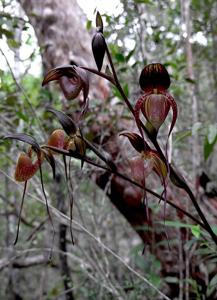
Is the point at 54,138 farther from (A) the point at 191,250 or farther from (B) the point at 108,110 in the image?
(B) the point at 108,110

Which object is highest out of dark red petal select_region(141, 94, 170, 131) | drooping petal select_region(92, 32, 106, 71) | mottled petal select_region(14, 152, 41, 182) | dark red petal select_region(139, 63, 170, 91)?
drooping petal select_region(92, 32, 106, 71)

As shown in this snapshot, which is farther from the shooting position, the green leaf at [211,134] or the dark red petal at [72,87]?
the green leaf at [211,134]

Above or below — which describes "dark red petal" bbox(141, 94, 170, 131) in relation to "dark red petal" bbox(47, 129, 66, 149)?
above

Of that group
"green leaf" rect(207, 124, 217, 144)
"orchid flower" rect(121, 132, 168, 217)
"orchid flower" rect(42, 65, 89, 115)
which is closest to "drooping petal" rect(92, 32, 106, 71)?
"orchid flower" rect(42, 65, 89, 115)

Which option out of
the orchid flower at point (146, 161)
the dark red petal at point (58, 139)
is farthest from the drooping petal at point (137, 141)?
the dark red petal at point (58, 139)

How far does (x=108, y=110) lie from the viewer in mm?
1722

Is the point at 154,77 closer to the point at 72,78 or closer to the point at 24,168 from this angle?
the point at 72,78

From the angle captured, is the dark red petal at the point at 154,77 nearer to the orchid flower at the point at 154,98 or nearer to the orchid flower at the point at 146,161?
the orchid flower at the point at 154,98

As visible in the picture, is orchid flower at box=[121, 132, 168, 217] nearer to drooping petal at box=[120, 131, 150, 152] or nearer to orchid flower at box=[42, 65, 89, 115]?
drooping petal at box=[120, 131, 150, 152]

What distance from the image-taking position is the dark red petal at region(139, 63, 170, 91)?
22.5 inches

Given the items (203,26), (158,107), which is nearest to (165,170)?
(158,107)

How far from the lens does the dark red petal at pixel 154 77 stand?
571 millimetres

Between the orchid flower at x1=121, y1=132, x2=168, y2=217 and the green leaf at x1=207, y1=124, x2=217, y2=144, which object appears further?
the green leaf at x1=207, y1=124, x2=217, y2=144

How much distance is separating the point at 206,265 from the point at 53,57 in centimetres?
112
